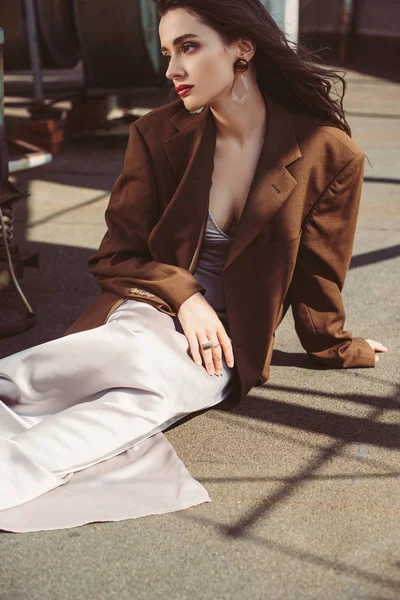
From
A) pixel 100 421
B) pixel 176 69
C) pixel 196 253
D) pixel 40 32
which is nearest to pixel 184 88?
pixel 176 69

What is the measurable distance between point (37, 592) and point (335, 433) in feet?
4.10

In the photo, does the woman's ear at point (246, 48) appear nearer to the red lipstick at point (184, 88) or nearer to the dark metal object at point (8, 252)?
the red lipstick at point (184, 88)

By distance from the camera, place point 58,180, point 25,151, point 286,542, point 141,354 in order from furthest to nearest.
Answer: point 58,180
point 25,151
point 141,354
point 286,542

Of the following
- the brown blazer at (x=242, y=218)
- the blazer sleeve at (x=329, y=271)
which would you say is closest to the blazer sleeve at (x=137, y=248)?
the brown blazer at (x=242, y=218)

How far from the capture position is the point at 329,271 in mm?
3096

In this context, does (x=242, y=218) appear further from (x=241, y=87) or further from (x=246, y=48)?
(x=246, y=48)

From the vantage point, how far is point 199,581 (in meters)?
2.14

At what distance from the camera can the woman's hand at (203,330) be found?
280 cm

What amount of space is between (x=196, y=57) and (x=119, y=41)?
19.2ft

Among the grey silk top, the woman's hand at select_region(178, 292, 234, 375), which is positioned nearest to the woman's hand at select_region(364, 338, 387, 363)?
the grey silk top

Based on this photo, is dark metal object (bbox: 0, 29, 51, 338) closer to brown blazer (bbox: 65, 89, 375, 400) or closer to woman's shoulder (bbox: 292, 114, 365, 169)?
brown blazer (bbox: 65, 89, 375, 400)

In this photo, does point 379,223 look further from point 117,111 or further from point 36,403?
point 117,111

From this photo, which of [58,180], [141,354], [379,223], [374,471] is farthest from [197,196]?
[58,180]

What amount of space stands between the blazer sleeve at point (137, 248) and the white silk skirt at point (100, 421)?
2.7 inches
